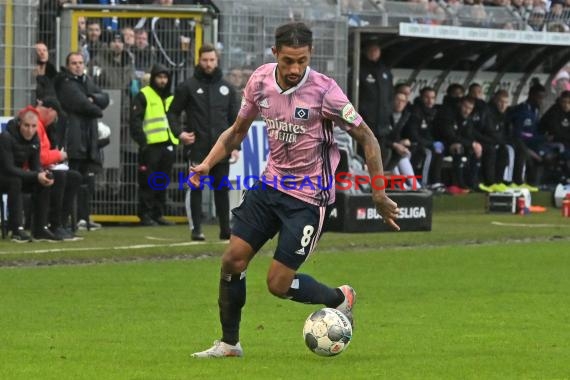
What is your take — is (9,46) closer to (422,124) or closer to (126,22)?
(126,22)

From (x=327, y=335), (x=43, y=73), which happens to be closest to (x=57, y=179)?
(x=43, y=73)

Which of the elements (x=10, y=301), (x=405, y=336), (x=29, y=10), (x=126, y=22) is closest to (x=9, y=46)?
(x=29, y=10)

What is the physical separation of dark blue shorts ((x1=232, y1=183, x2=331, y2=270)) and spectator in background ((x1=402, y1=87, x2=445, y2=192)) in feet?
56.4

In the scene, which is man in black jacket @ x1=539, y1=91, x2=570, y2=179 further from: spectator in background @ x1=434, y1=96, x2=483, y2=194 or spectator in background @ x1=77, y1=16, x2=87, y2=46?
spectator in background @ x1=77, y1=16, x2=87, y2=46

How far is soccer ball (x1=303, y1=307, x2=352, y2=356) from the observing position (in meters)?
9.16

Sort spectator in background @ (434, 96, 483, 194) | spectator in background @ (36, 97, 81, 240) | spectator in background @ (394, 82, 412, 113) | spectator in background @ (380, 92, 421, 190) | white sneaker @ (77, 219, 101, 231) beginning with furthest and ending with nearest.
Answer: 1. spectator in background @ (434, 96, 483, 194)
2. spectator in background @ (394, 82, 412, 113)
3. spectator in background @ (380, 92, 421, 190)
4. white sneaker @ (77, 219, 101, 231)
5. spectator in background @ (36, 97, 81, 240)

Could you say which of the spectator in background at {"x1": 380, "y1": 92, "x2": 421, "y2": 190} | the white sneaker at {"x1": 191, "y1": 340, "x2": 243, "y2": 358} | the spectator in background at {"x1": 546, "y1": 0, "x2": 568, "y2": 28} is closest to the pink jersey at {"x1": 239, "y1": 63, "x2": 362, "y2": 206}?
the white sneaker at {"x1": 191, "y1": 340, "x2": 243, "y2": 358}

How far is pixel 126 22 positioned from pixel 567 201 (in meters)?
8.04

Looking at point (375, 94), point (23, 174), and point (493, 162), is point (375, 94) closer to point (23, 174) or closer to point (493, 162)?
point (493, 162)

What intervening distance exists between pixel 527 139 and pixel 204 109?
39.9 ft

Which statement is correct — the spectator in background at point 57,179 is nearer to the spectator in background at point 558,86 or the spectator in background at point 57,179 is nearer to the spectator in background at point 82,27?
the spectator in background at point 82,27

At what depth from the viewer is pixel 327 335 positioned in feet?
30.1

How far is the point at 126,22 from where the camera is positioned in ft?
72.5

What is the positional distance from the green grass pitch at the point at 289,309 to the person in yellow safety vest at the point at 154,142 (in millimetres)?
1302
